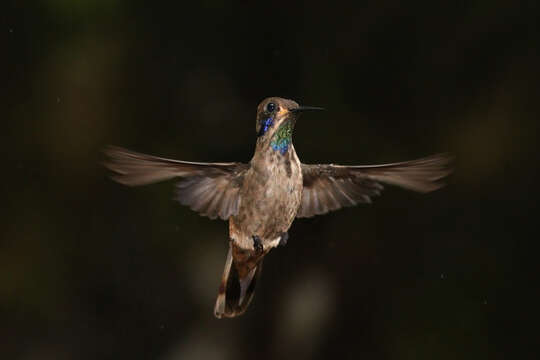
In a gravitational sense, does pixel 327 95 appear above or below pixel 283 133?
→ above

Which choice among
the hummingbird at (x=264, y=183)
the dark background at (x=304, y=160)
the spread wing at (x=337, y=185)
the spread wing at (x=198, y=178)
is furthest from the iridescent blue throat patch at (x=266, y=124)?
the dark background at (x=304, y=160)

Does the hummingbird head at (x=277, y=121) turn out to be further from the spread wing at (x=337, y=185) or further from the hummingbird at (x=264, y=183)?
the spread wing at (x=337, y=185)

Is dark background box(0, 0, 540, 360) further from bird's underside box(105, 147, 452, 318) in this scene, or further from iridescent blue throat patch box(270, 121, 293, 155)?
iridescent blue throat patch box(270, 121, 293, 155)

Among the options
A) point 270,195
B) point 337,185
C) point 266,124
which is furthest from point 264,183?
point 337,185

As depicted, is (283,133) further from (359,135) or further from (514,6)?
(514,6)

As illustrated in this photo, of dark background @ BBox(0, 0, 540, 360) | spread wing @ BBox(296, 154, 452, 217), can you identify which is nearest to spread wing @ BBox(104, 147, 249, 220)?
spread wing @ BBox(296, 154, 452, 217)

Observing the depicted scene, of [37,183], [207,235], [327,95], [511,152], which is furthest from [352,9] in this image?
[37,183]

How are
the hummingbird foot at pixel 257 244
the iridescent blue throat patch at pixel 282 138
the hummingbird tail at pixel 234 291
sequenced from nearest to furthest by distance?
the iridescent blue throat patch at pixel 282 138
the hummingbird foot at pixel 257 244
the hummingbird tail at pixel 234 291
